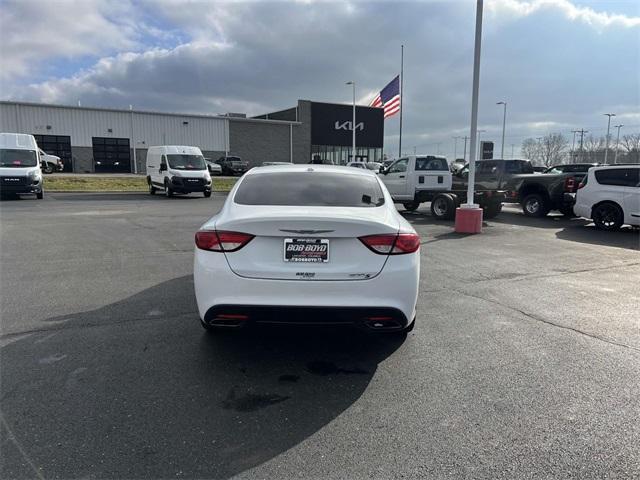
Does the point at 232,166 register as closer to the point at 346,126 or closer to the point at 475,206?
the point at 346,126

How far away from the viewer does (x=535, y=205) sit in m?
15.8

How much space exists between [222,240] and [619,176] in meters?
12.1

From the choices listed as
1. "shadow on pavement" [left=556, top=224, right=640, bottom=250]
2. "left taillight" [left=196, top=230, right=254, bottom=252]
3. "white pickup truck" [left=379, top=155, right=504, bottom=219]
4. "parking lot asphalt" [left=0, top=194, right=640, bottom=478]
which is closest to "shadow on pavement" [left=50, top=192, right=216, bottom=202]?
"white pickup truck" [left=379, top=155, right=504, bottom=219]

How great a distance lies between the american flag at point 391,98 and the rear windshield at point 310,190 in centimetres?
2821

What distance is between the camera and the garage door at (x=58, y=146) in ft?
134

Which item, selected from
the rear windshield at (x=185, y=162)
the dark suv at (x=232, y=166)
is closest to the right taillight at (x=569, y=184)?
the rear windshield at (x=185, y=162)

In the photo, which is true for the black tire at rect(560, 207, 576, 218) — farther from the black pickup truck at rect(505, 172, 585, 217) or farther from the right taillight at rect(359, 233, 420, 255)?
the right taillight at rect(359, 233, 420, 255)

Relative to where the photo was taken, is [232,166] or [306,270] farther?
[232,166]

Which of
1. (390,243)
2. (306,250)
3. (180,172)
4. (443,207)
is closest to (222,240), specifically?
(306,250)

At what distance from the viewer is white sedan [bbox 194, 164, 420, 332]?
138 inches

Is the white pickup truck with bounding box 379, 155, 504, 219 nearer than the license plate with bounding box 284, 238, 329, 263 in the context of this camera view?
No

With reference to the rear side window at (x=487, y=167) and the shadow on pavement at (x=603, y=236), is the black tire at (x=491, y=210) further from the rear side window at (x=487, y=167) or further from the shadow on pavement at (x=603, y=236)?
the rear side window at (x=487, y=167)

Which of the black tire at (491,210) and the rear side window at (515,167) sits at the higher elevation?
the rear side window at (515,167)

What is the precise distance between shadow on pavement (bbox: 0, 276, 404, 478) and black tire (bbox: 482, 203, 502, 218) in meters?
11.6
